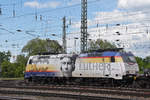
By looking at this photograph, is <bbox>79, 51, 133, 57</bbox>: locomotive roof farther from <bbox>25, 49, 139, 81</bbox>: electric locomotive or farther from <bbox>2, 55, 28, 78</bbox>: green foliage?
<bbox>2, 55, 28, 78</bbox>: green foliage

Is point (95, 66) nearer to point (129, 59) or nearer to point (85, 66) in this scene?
point (85, 66)

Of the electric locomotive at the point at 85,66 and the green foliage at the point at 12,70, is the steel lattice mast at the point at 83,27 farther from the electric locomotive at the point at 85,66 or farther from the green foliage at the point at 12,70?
the green foliage at the point at 12,70

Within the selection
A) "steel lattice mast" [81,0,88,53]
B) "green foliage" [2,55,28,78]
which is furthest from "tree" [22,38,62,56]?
"steel lattice mast" [81,0,88,53]

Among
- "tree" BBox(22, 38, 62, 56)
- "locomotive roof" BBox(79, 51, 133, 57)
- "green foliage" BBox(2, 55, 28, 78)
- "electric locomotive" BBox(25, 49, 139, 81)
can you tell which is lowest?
"green foliage" BBox(2, 55, 28, 78)

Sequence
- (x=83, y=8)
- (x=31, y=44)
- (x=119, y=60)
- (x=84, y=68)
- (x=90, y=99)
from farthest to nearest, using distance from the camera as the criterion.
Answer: (x=31, y=44) < (x=83, y=8) < (x=84, y=68) < (x=119, y=60) < (x=90, y=99)

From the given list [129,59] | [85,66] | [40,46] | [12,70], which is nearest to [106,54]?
[129,59]

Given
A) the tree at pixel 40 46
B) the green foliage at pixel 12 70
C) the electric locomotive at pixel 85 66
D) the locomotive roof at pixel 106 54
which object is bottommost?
the green foliage at pixel 12 70

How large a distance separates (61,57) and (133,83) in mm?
9457

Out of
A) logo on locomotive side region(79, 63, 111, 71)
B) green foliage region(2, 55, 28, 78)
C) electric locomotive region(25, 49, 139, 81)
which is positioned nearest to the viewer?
electric locomotive region(25, 49, 139, 81)

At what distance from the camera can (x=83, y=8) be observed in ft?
118

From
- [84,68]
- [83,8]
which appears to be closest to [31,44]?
[83,8]

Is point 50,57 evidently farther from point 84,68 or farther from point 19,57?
point 19,57

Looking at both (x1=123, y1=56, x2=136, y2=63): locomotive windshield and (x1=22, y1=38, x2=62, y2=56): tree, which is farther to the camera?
(x1=22, y1=38, x2=62, y2=56): tree

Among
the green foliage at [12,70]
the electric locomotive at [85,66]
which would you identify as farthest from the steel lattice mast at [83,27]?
the green foliage at [12,70]
